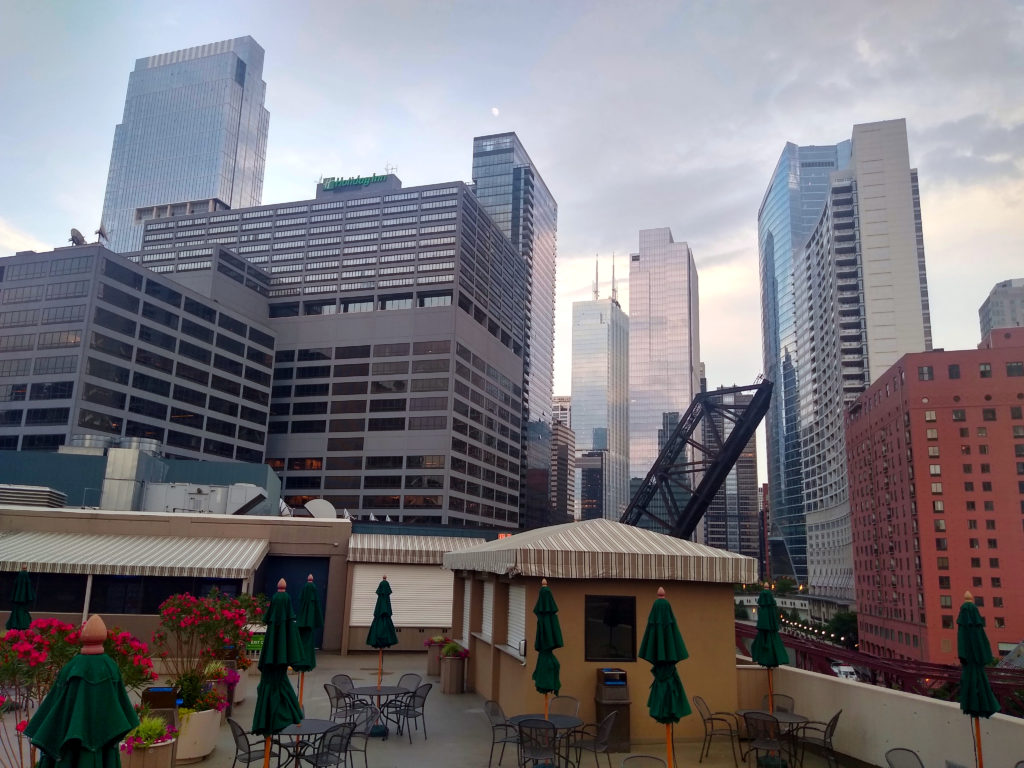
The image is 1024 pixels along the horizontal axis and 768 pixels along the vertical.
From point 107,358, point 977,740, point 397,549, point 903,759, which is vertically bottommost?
point 903,759

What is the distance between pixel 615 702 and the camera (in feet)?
42.9

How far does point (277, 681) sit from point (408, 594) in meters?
18.3

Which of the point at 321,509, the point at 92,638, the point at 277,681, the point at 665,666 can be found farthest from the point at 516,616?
the point at 321,509

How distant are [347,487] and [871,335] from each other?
308 ft

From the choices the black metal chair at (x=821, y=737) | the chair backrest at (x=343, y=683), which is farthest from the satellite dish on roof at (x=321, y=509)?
the black metal chair at (x=821, y=737)

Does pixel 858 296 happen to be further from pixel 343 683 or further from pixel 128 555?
pixel 343 683

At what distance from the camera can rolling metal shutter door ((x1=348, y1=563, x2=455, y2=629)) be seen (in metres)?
26.1

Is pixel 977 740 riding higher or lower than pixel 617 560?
lower

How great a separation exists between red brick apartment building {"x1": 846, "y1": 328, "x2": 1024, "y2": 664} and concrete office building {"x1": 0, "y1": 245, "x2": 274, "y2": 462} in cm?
8587

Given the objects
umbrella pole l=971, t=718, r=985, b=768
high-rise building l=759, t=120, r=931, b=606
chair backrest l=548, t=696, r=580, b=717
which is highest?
high-rise building l=759, t=120, r=931, b=606

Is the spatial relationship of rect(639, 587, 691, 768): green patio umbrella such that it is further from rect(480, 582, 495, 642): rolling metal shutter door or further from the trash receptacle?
rect(480, 582, 495, 642): rolling metal shutter door

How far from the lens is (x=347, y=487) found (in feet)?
360

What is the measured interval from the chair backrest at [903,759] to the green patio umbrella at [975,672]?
2.74ft

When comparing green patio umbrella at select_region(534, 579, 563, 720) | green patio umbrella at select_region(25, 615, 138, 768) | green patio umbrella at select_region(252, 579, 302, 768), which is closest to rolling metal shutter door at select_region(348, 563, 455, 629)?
green patio umbrella at select_region(534, 579, 563, 720)
